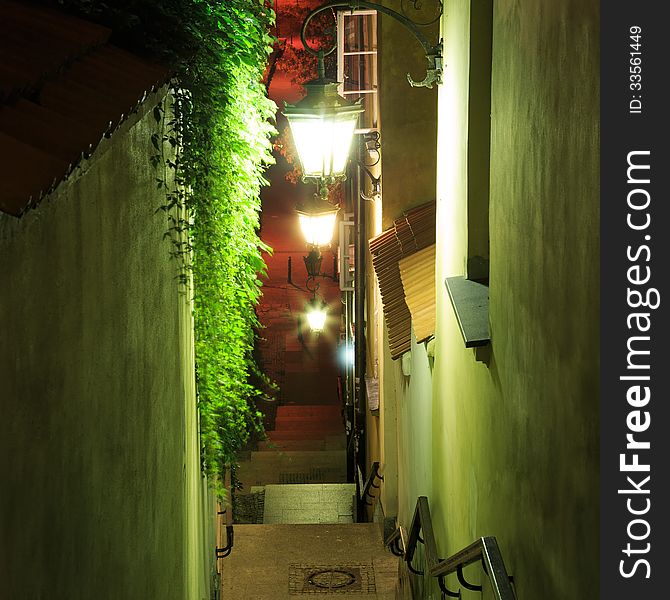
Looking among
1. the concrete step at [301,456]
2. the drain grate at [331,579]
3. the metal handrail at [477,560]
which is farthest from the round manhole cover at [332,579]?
the concrete step at [301,456]

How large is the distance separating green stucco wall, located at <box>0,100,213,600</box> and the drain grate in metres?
4.84

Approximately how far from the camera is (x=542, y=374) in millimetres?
3676

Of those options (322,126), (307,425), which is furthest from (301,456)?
(322,126)

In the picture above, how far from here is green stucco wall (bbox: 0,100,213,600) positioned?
288 centimetres

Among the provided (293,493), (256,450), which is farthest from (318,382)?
(293,493)

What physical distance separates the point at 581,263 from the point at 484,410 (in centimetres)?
211

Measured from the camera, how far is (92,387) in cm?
393

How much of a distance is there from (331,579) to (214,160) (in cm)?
593

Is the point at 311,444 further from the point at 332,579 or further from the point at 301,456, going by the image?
the point at 332,579

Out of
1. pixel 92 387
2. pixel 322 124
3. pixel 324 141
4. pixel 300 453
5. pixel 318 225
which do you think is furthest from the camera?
pixel 300 453

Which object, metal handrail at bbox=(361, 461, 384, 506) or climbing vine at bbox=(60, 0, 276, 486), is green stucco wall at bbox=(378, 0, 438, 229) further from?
metal handrail at bbox=(361, 461, 384, 506)

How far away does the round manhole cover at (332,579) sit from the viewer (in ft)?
38.6

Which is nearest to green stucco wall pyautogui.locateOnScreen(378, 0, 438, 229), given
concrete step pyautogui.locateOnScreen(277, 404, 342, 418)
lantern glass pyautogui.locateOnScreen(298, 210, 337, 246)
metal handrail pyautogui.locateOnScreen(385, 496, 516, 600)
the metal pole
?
lantern glass pyautogui.locateOnScreen(298, 210, 337, 246)

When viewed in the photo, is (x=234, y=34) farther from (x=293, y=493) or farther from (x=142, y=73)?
(x=293, y=493)
